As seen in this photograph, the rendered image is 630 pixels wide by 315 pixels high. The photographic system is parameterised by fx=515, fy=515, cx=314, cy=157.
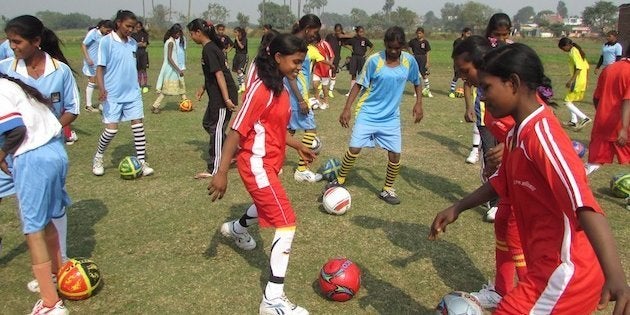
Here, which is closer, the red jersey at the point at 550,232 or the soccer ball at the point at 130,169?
the red jersey at the point at 550,232

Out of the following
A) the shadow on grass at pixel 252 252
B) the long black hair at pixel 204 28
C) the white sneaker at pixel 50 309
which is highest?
the long black hair at pixel 204 28

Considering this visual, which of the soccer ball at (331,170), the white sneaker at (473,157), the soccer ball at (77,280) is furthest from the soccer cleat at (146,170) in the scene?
the white sneaker at (473,157)

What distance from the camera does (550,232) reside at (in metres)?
2.44

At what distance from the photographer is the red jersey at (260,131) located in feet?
12.7

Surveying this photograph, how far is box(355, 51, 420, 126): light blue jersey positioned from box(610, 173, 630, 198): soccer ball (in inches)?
119

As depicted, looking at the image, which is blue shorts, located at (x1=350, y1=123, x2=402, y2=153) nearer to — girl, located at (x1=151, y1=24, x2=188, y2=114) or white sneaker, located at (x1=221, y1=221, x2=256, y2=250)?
white sneaker, located at (x1=221, y1=221, x2=256, y2=250)

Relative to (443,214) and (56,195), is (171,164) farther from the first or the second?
(443,214)

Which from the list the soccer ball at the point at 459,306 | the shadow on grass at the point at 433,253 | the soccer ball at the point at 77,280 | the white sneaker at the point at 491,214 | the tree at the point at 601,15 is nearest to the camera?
the soccer ball at the point at 459,306

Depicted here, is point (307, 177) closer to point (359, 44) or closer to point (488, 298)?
point (488, 298)

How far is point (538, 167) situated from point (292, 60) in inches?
83.0

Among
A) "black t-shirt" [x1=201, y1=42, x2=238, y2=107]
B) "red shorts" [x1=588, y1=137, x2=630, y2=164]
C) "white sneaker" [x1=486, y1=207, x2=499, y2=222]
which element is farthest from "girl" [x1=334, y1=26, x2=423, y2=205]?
"red shorts" [x1=588, y1=137, x2=630, y2=164]

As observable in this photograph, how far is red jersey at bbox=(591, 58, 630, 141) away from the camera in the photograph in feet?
19.3

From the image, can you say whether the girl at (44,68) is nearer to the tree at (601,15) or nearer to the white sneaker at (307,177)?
the white sneaker at (307,177)

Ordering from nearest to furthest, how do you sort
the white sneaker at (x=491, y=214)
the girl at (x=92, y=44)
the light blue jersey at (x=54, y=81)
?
the light blue jersey at (x=54, y=81) → the white sneaker at (x=491, y=214) → the girl at (x=92, y=44)
